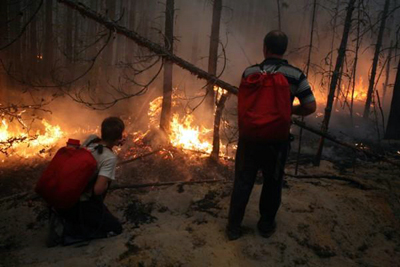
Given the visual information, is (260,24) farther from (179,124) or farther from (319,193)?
(319,193)

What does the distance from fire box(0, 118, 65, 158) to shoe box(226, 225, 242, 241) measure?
7251 millimetres

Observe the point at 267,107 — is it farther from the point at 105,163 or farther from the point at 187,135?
the point at 187,135

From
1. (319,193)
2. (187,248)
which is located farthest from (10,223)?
(319,193)

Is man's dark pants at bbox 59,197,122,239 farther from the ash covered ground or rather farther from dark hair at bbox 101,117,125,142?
dark hair at bbox 101,117,125,142

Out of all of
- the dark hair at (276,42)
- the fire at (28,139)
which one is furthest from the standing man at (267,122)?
the fire at (28,139)

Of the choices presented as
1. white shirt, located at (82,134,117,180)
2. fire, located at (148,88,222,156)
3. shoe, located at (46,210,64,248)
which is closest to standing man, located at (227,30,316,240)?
white shirt, located at (82,134,117,180)

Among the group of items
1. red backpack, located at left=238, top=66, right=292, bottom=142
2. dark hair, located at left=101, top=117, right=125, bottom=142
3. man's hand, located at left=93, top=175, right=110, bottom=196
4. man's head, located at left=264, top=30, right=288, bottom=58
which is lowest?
man's hand, located at left=93, top=175, right=110, bottom=196

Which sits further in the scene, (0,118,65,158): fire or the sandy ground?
(0,118,65,158): fire

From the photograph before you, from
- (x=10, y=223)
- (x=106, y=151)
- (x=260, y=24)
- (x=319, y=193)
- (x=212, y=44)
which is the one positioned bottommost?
(x=10, y=223)

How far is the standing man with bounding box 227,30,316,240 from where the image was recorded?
287 centimetres

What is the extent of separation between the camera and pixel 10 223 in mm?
3928

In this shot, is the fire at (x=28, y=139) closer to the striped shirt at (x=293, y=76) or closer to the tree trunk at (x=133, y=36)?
the tree trunk at (x=133, y=36)

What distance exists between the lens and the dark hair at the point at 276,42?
10.1ft

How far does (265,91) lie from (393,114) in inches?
480
